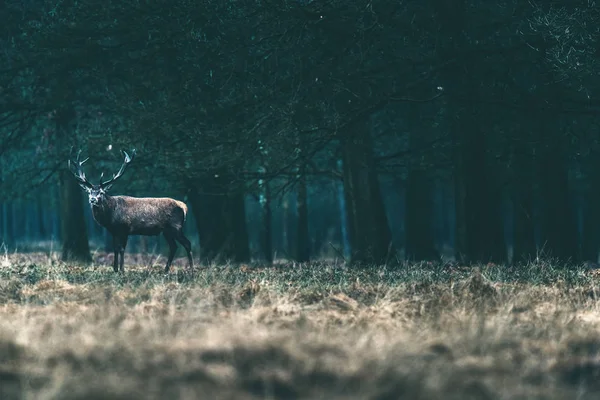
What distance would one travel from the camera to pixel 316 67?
57.4 feet

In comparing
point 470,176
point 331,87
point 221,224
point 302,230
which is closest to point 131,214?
point 331,87

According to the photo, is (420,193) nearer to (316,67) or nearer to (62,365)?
(316,67)

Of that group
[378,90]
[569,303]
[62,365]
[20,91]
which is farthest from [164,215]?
[62,365]

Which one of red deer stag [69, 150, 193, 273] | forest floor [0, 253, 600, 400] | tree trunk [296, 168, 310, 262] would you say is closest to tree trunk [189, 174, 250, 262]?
tree trunk [296, 168, 310, 262]

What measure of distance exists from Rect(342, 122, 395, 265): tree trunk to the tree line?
0.11ft

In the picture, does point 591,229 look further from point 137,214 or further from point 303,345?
point 303,345

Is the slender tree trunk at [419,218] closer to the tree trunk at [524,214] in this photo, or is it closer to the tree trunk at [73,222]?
the tree trunk at [524,214]

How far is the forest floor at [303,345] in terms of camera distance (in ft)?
21.7

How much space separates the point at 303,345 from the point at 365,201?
1399 centimetres

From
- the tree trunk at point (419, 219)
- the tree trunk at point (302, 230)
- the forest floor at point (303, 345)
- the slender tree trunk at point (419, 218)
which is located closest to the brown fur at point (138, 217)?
the forest floor at point (303, 345)

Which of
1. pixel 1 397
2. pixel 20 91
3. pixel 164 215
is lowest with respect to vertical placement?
pixel 1 397

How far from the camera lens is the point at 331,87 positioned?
17.6 m

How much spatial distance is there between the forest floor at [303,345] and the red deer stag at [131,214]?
6.20 metres

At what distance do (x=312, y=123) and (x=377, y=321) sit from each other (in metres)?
9.26
